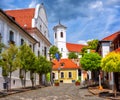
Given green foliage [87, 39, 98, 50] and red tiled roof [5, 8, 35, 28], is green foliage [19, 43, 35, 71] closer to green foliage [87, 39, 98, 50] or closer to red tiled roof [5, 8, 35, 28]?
red tiled roof [5, 8, 35, 28]

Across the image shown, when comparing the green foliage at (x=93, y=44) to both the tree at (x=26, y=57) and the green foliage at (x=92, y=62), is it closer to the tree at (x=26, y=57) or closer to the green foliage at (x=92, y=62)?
the tree at (x=26, y=57)

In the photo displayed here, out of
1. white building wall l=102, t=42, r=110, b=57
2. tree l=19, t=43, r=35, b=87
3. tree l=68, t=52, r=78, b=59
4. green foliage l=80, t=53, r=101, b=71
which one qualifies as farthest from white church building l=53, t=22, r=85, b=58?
green foliage l=80, t=53, r=101, b=71

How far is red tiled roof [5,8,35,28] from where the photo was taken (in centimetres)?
5107

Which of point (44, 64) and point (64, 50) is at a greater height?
point (64, 50)

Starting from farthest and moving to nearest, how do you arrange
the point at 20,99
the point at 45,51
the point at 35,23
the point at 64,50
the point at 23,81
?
the point at 64,50
the point at 45,51
the point at 35,23
the point at 23,81
the point at 20,99

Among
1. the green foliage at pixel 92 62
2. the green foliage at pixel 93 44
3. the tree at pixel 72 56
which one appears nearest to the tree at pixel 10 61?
the green foliage at pixel 92 62

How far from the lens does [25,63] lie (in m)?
36.2

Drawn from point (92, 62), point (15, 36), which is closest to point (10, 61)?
point (15, 36)

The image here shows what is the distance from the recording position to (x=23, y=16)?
52719mm

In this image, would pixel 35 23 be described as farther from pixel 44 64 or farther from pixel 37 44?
pixel 44 64

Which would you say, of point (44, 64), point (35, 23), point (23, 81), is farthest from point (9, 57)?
point (35, 23)

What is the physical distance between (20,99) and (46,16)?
4257 centimetres

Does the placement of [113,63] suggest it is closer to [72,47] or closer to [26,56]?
[26,56]

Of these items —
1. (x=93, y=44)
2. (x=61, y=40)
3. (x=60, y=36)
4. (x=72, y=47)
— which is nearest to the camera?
(x=93, y=44)
